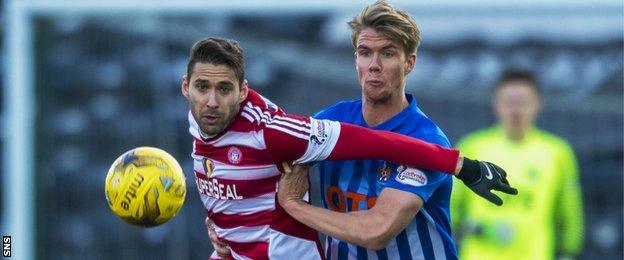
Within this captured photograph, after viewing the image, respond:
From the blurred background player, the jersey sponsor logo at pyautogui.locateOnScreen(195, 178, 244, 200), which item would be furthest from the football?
the blurred background player

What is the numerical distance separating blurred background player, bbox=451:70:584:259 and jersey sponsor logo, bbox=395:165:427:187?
4379mm

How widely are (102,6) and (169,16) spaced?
0.63 metres

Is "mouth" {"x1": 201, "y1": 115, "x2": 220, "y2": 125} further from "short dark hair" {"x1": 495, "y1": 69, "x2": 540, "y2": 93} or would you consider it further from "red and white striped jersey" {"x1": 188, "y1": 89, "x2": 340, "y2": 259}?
"short dark hair" {"x1": 495, "y1": 69, "x2": 540, "y2": 93}

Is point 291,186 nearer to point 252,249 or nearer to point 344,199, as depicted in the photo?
point 252,249

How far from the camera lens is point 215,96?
5.59 meters

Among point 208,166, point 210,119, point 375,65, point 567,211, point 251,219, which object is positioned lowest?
point 567,211

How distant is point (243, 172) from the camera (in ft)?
18.6

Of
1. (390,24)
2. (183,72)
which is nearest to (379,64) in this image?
(390,24)

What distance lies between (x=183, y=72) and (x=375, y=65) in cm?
566

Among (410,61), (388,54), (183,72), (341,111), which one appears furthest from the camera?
(183,72)

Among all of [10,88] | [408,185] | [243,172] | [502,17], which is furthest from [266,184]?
[10,88]

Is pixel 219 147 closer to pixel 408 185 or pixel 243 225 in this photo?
pixel 243 225

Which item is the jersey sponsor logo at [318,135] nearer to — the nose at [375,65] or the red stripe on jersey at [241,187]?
the red stripe on jersey at [241,187]

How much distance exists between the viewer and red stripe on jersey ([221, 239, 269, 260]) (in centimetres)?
573
